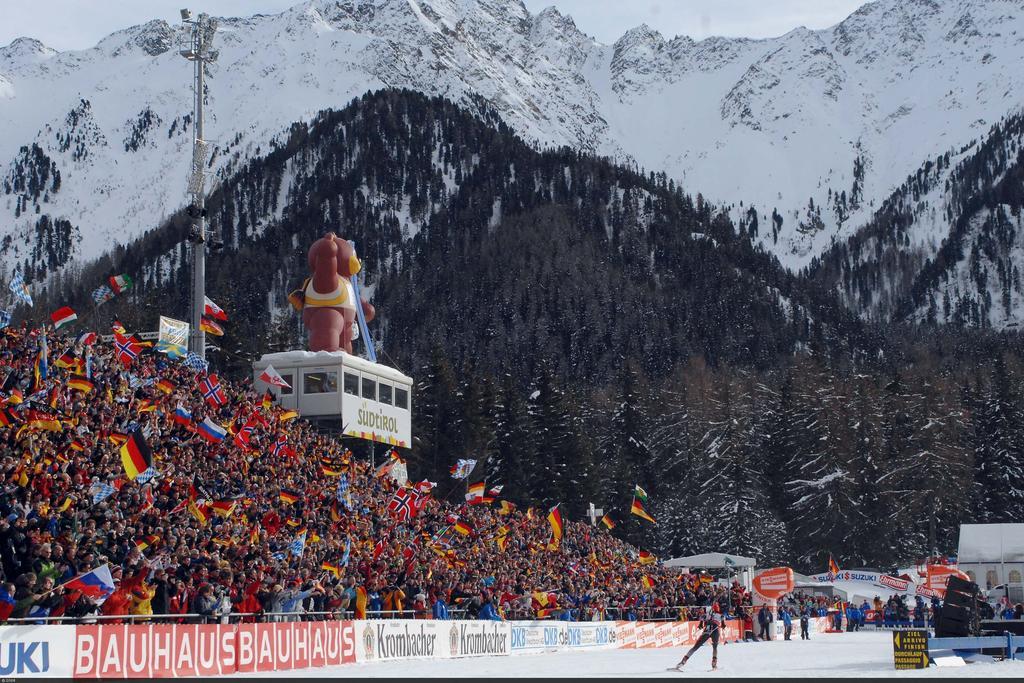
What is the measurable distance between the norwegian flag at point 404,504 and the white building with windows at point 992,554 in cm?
2912

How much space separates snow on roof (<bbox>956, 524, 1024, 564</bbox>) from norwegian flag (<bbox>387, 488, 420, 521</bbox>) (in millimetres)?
29159

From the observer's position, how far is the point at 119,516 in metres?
26.4

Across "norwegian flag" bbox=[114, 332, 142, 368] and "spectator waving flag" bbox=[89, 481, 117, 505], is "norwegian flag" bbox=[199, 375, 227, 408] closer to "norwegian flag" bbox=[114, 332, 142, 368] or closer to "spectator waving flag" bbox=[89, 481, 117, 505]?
"norwegian flag" bbox=[114, 332, 142, 368]

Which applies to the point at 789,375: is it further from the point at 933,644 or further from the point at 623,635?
the point at 933,644

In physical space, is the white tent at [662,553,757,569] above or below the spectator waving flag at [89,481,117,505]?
below

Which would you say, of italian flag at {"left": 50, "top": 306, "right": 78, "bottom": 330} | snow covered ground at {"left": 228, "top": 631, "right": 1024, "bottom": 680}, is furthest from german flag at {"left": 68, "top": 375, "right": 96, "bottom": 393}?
snow covered ground at {"left": 228, "top": 631, "right": 1024, "bottom": 680}

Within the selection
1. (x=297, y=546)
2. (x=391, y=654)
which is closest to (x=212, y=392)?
(x=297, y=546)

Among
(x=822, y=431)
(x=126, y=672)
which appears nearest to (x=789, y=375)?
(x=822, y=431)

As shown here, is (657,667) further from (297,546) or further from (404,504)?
(404,504)

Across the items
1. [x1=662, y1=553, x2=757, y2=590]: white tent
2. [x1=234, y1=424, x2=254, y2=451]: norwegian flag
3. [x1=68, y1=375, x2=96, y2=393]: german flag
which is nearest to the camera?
[x1=68, y1=375, x2=96, y2=393]: german flag

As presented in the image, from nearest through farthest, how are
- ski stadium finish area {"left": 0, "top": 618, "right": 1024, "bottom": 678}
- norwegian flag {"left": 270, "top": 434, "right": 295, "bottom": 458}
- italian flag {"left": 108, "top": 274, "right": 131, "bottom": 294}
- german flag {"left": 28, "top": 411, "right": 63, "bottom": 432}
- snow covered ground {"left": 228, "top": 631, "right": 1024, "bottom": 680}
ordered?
ski stadium finish area {"left": 0, "top": 618, "right": 1024, "bottom": 678}, snow covered ground {"left": 228, "top": 631, "right": 1024, "bottom": 680}, german flag {"left": 28, "top": 411, "right": 63, "bottom": 432}, norwegian flag {"left": 270, "top": 434, "right": 295, "bottom": 458}, italian flag {"left": 108, "top": 274, "right": 131, "bottom": 294}

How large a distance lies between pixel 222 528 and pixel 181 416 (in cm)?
627

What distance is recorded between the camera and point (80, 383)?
33125 millimetres

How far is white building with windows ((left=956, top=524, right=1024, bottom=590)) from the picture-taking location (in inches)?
2382
